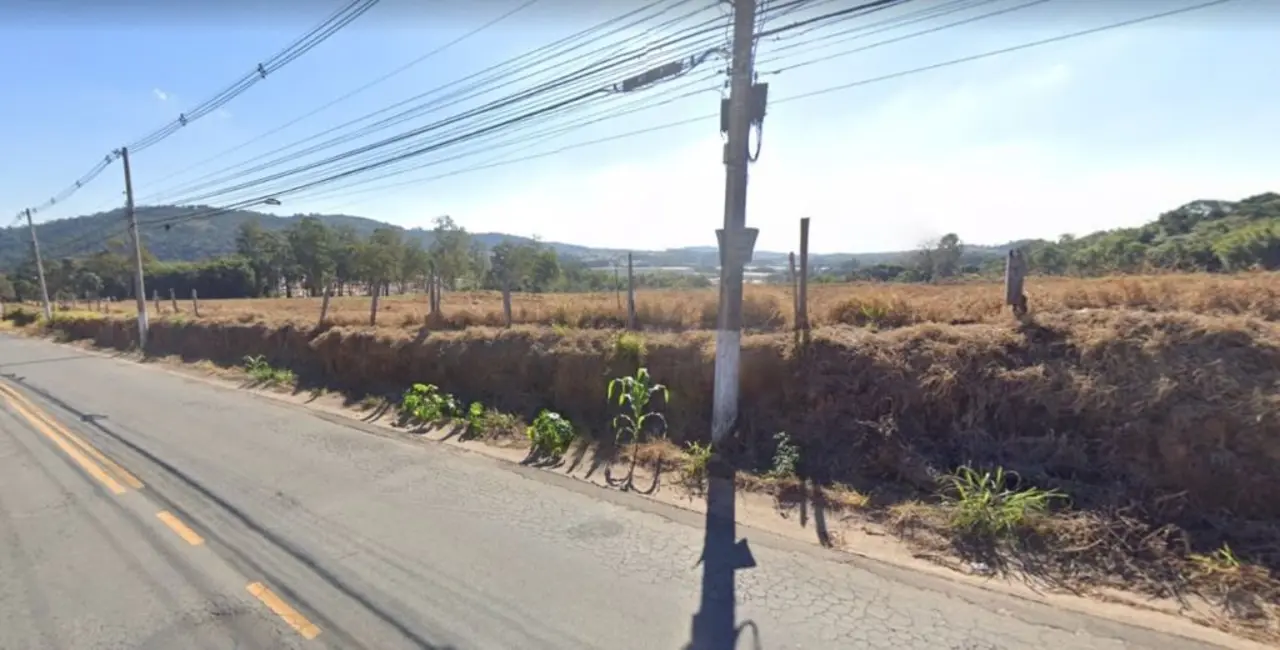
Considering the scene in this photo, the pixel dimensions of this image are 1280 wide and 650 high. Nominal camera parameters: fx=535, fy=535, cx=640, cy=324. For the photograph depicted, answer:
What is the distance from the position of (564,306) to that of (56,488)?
284 inches

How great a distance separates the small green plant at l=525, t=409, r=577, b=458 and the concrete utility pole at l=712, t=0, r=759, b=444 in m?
1.96

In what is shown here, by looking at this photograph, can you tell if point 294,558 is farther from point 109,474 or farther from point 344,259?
point 344,259

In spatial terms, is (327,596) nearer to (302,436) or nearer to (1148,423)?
(302,436)

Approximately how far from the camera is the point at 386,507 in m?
5.22

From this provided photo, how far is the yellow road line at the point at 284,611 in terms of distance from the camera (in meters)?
3.28

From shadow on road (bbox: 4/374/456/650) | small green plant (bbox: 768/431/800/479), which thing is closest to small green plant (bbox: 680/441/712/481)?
small green plant (bbox: 768/431/800/479)

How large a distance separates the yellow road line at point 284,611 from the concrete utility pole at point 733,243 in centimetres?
434

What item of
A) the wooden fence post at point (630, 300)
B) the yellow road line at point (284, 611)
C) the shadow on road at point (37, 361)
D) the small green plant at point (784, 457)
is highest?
the wooden fence post at point (630, 300)

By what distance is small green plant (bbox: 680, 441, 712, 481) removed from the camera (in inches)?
232

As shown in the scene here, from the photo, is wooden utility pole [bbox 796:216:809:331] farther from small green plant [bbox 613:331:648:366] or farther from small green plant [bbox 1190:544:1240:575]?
small green plant [bbox 1190:544:1240:575]

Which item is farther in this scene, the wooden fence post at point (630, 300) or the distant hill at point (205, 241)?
the distant hill at point (205, 241)

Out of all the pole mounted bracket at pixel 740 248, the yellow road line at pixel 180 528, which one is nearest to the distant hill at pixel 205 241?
the pole mounted bracket at pixel 740 248

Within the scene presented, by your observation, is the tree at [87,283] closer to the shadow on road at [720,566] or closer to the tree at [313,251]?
the tree at [313,251]

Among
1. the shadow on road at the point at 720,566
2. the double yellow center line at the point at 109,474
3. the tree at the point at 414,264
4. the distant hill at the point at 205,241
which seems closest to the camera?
the shadow on road at the point at 720,566
